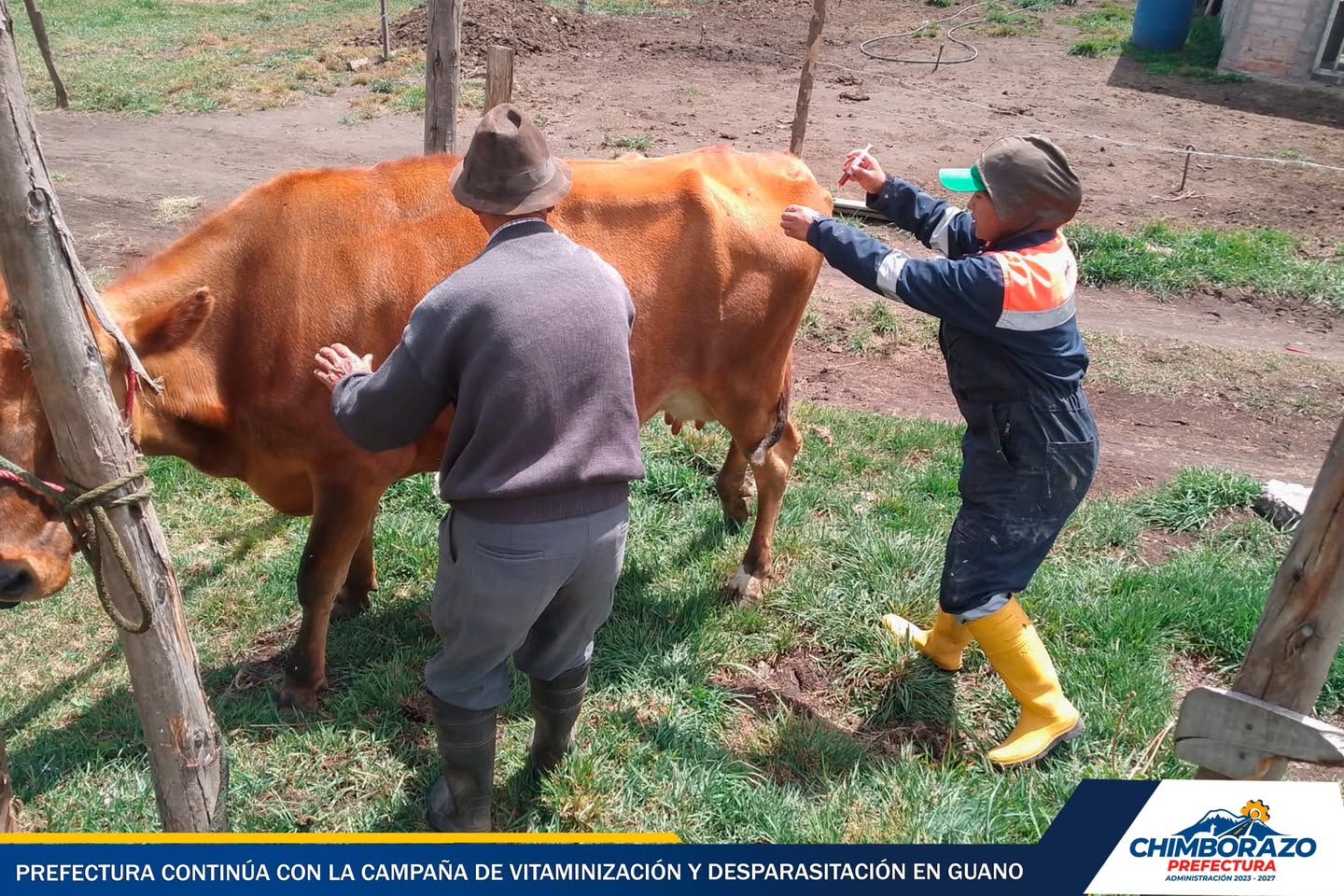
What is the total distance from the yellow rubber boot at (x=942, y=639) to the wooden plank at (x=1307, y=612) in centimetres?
131

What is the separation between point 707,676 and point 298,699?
64.1 inches

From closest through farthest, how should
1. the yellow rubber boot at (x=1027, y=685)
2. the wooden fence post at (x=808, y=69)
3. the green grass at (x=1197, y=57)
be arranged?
1. the yellow rubber boot at (x=1027, y=685)
2. the wooden fence post at (x=808, y=69)
3. the green grass at (x=1197, y=57)

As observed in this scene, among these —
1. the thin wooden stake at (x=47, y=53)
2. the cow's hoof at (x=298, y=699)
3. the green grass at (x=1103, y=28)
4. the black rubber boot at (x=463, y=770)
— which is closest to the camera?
the black rubber boot at (x=463, y=770)

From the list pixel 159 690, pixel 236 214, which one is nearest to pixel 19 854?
pixel 159 690

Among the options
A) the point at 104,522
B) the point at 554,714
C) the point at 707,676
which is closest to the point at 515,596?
the point at 554,714

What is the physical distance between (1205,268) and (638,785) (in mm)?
8076

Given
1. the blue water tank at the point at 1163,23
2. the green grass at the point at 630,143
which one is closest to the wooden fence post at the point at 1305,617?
the green grass at the point at 630,143

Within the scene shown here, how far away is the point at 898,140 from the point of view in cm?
1352

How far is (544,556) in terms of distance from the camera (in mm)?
2836

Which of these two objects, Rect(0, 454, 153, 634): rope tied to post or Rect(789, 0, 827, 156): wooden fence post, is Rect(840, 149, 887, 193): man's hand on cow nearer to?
Rect(789, 0, 827, 156): wooden fence post

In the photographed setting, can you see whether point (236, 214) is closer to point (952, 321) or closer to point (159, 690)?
point (159, 690)

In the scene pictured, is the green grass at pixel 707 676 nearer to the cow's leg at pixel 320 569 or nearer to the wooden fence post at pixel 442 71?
the cow's leg at pixel 320 569

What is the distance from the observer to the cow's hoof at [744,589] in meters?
4.69

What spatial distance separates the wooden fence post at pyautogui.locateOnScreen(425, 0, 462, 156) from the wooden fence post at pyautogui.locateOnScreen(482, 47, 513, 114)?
308mm
